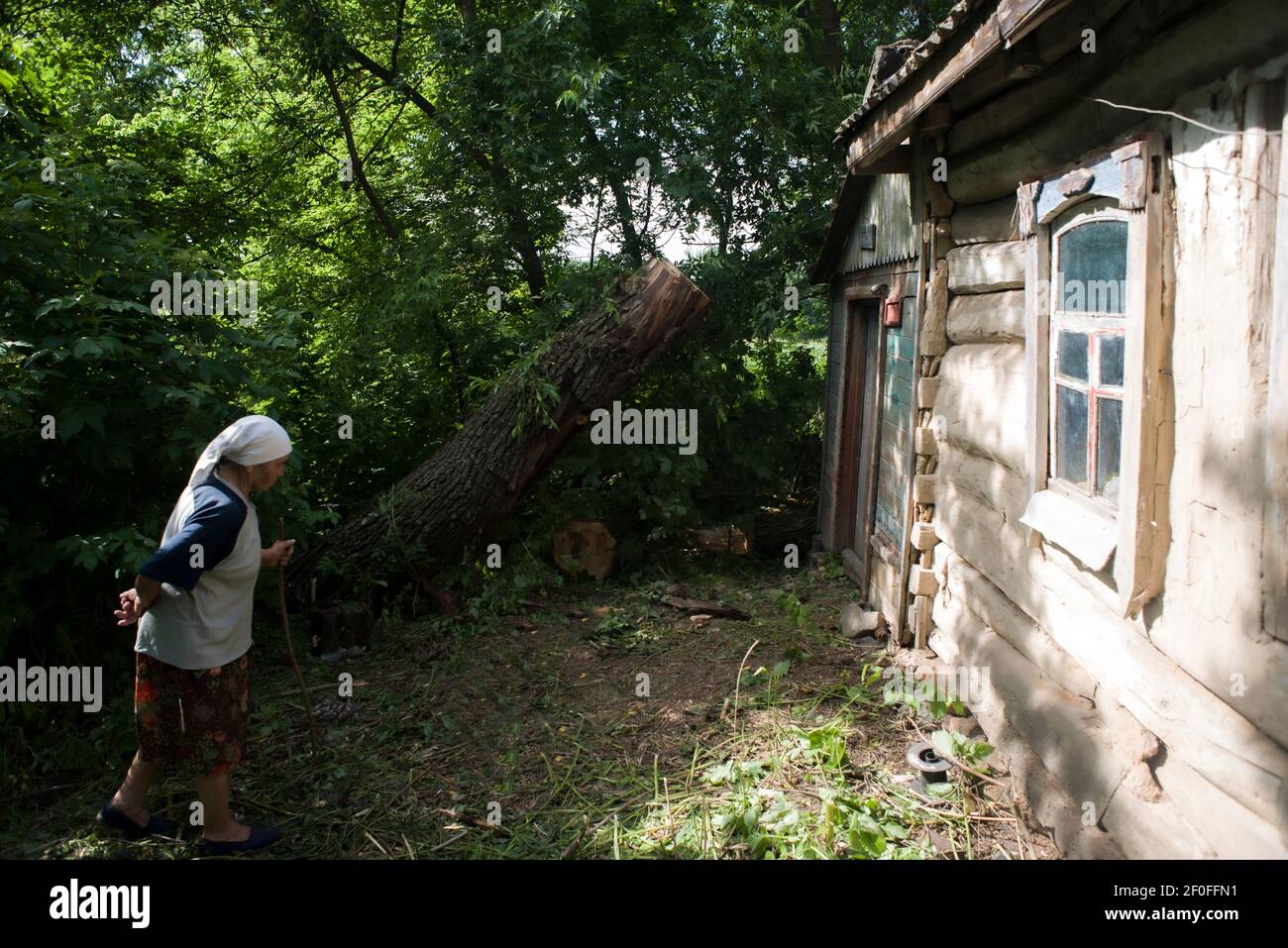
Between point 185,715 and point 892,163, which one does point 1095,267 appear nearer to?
point 892,163

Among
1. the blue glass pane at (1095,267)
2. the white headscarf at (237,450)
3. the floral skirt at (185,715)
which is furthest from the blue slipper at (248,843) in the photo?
the blue glass pane at (1095,267)

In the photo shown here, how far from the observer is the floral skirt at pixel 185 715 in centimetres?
376

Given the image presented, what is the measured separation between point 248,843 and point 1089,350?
416 cm

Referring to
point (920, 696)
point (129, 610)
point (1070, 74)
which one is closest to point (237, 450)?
point (129, 610)

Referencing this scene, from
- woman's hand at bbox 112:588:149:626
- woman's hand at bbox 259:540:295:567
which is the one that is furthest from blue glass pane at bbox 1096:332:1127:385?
woman's hand at bbox 112:588:149:626

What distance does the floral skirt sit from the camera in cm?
376

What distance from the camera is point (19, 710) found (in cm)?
471

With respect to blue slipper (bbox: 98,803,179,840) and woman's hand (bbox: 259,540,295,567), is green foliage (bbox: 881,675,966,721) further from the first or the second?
blue slipper (bbox: 98,803,179,840)

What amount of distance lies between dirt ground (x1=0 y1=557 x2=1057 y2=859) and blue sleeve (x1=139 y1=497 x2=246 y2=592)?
1310 mm

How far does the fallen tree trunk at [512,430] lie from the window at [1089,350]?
371cm

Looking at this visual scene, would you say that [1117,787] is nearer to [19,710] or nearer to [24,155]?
[19,710]

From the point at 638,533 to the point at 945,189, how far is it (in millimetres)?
4363

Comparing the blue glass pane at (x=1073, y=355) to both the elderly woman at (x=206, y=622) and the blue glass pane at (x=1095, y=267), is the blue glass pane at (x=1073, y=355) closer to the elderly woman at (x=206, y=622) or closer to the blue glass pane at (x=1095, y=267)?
the blue glass pane at (x=1095, y=267)
